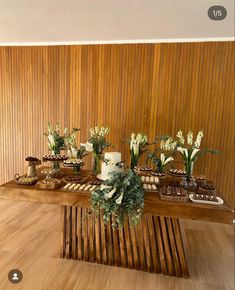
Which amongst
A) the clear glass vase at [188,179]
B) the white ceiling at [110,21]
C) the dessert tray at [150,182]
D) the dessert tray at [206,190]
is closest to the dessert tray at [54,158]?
the dessert tray at [150,182]

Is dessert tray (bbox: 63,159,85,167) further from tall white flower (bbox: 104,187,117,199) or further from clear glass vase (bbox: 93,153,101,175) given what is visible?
tall white flower (bbox: 104,187,117,199)

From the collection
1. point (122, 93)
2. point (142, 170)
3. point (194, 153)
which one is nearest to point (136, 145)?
point (142, 170)

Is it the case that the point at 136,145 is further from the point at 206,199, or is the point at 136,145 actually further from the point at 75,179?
the point at 206,199

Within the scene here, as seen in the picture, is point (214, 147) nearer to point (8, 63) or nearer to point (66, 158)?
point (66, 158)

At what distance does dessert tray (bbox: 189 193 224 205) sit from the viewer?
194cm

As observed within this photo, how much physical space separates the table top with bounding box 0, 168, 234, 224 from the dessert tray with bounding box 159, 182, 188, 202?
40 mm

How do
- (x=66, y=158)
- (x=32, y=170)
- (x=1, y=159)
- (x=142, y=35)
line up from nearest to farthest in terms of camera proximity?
1. (x=32, y=170)
2. (x=66, y=158)
3. (x=142, y=35)
4. (x=1, y=159)

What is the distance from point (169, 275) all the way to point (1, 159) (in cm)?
339

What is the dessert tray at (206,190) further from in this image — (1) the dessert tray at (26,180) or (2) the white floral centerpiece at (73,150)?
(1) the dessert tray at (26,180)

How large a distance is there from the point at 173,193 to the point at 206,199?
264 millimetres

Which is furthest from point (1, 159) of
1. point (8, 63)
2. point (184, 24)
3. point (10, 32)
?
point (184, 24)

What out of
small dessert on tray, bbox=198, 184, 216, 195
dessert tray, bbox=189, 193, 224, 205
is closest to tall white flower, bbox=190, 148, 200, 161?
small dessert on tray, bbox=198, 184, 216, 195

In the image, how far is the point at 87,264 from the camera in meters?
2.35

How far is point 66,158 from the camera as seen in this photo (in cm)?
258
